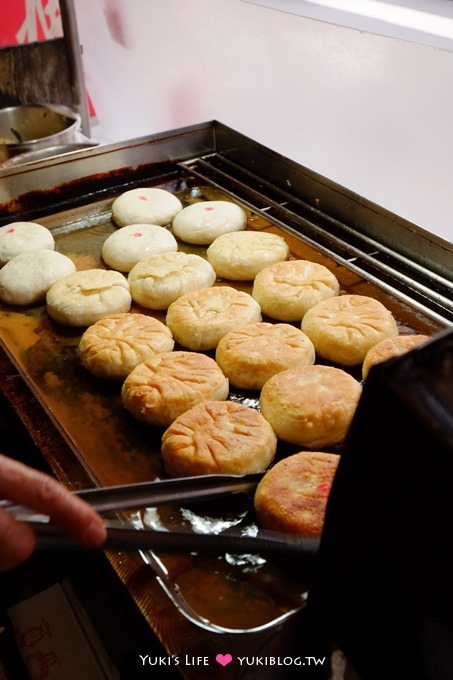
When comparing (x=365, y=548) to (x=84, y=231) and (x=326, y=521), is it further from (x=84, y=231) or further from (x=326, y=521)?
(x=84, y=231)

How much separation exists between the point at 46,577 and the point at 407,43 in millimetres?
3156

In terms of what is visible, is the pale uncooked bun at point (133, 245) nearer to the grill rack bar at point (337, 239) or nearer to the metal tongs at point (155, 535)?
the grill rack bar at point (337, 239)

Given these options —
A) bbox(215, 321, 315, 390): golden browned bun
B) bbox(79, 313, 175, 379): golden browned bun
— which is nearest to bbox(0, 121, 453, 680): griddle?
bbox(79, 313, 175, 379): golden browned bun

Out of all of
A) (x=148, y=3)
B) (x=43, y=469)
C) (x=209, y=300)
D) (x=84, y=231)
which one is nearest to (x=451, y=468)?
(x=43, y=469)

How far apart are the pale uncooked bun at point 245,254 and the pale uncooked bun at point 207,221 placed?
0.16m

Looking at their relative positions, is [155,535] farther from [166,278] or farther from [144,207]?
[144,207]

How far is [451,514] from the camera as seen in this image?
91cm

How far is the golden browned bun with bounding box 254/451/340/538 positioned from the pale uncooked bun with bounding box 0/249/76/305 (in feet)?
5.85

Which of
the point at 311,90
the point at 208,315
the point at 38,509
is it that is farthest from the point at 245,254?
the point at 38,509

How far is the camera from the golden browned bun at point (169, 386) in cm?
250

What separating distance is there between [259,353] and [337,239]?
38.8 inches

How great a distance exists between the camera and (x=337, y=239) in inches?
131

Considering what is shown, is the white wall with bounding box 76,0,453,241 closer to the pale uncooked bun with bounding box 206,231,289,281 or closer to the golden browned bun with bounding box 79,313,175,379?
the pale uncooked bun with bounding box 206,231,289,281

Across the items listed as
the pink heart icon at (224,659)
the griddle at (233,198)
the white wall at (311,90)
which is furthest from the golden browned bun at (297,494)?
the white wall at (311,90)
